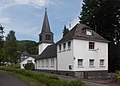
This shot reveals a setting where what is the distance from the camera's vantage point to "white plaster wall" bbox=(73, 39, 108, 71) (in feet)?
139

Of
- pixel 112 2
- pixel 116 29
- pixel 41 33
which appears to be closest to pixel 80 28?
pixel 112 2

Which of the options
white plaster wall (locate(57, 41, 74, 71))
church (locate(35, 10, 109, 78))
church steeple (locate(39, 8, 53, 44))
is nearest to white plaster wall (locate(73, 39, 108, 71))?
church (locate(35, 10, 109, 78))

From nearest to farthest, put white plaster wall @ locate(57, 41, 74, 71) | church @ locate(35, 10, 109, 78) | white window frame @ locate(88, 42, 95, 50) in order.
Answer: church @ locate(35, 10, 109, 78)
white plaster wall @ locate(57, 41, 74, 71)
white window frame @ locate(88, 42, 95, 50)

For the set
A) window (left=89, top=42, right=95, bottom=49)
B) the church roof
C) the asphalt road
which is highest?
the church roof

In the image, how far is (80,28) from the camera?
45.2m

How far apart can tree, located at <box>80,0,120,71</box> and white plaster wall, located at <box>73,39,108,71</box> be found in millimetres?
5169

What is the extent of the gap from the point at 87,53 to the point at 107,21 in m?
10.8

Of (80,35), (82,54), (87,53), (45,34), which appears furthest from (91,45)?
(45,34)

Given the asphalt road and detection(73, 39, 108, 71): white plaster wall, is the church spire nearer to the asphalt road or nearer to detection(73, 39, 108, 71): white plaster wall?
detection(73, 39, 108, 71): white plaster wall

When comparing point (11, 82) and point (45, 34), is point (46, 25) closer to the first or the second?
point (45, 34)

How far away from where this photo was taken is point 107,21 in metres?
51.2

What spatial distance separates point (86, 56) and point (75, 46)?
2.81m

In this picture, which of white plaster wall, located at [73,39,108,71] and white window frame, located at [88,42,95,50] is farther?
white window frame, located at [88,42,95,50]

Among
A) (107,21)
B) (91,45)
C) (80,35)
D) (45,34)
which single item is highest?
(107,21)
